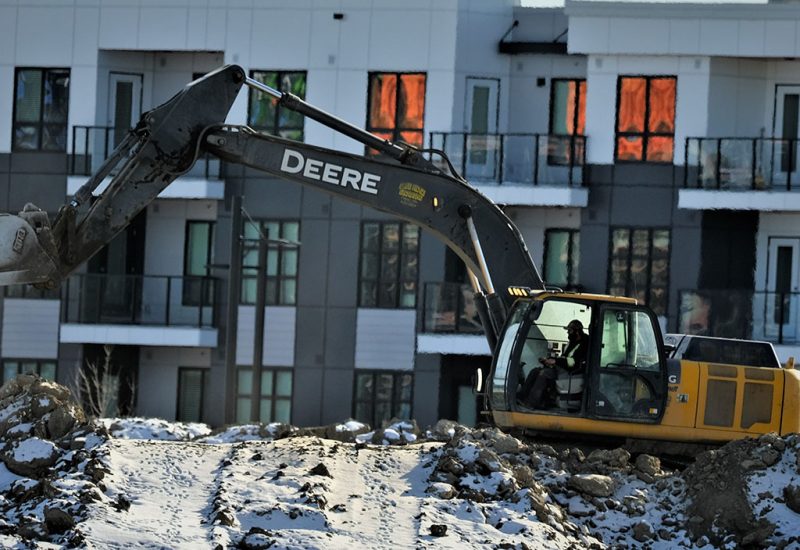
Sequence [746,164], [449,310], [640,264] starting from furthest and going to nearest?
1. [640,264]
2. [449,310]
3. [746,164]

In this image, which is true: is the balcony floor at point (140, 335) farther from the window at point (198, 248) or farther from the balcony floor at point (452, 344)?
the balcony floor at point (452, 344)

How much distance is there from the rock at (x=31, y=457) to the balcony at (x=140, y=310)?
17.4 meters

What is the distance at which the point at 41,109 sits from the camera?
4166 centimetres

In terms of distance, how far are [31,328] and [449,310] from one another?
9353mm

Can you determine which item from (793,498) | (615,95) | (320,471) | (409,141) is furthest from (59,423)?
(615,95)

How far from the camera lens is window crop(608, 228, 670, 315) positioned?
129 feet

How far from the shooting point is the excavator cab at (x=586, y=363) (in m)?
23.4

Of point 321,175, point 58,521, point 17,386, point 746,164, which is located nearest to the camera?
point 58,521

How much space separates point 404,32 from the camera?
3988 centimetres

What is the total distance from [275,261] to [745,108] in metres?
10.2

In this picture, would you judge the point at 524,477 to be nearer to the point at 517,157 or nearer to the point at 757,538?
the point at 757,538

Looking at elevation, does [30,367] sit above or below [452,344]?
below

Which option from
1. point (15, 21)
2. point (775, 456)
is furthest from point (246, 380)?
point (775, 456)

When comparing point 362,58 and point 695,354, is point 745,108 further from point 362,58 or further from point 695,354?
point 695,354
